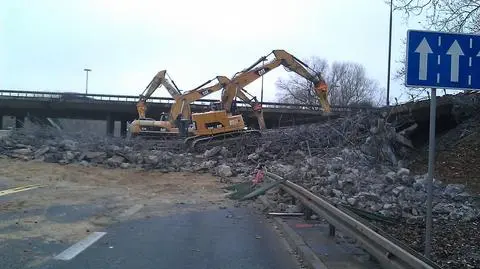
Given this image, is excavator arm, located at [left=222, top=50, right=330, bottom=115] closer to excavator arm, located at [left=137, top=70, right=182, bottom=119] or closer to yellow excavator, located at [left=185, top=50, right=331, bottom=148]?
yellow excavator, located at [left=185, top=50, right=331, bottom=148]

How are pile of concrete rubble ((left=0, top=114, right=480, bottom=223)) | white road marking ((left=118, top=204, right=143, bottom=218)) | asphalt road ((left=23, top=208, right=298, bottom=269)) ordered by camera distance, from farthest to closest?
pile of concrete rubble ((left=0, top=114, right=480, bottom=223)), white road marking ((left=118, top=204, right=143, bottom=218)), asphalt road ((left=23, top=208, right=298, bottom=269))

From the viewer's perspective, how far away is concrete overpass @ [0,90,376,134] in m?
55.6

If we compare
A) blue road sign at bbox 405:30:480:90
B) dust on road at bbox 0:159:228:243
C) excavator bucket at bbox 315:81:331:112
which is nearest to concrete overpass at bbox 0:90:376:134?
excavator bucket at bbox 315:81:331:112

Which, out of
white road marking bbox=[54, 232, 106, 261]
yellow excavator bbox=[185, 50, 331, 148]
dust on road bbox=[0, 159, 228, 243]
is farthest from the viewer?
yellow excavator bbox=[185, 50, 331, 148]

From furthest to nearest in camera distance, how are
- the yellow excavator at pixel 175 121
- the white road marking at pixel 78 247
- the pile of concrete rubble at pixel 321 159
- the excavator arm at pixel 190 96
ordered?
the yellow excavator at pixel 175 121 → the excavator arm at pixel 190 96 → the pile of concrete rubble at pixel 321 159 → the white road marking at pixel 78 247

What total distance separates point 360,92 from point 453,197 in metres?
97.1

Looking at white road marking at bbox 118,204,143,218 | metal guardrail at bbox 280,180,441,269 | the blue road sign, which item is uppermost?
the blue road sign

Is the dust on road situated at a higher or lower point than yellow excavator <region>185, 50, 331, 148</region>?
lower

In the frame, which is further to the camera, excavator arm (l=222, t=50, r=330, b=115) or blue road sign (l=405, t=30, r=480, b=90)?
excavator arm (l=222, t=50, r=330, b=115)

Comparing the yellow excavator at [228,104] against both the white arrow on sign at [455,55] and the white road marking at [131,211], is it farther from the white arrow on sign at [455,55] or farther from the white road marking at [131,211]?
the white arrow on sign at [455,55]

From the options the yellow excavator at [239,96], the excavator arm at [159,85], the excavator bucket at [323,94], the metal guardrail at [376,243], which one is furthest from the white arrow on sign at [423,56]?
the excavator arm at [159,85]

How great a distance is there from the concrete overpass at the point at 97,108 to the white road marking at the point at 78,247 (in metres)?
44.4

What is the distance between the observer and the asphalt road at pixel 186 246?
23.6 ft

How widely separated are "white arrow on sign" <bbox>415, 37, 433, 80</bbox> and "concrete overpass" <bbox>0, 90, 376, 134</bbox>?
4703 cm
